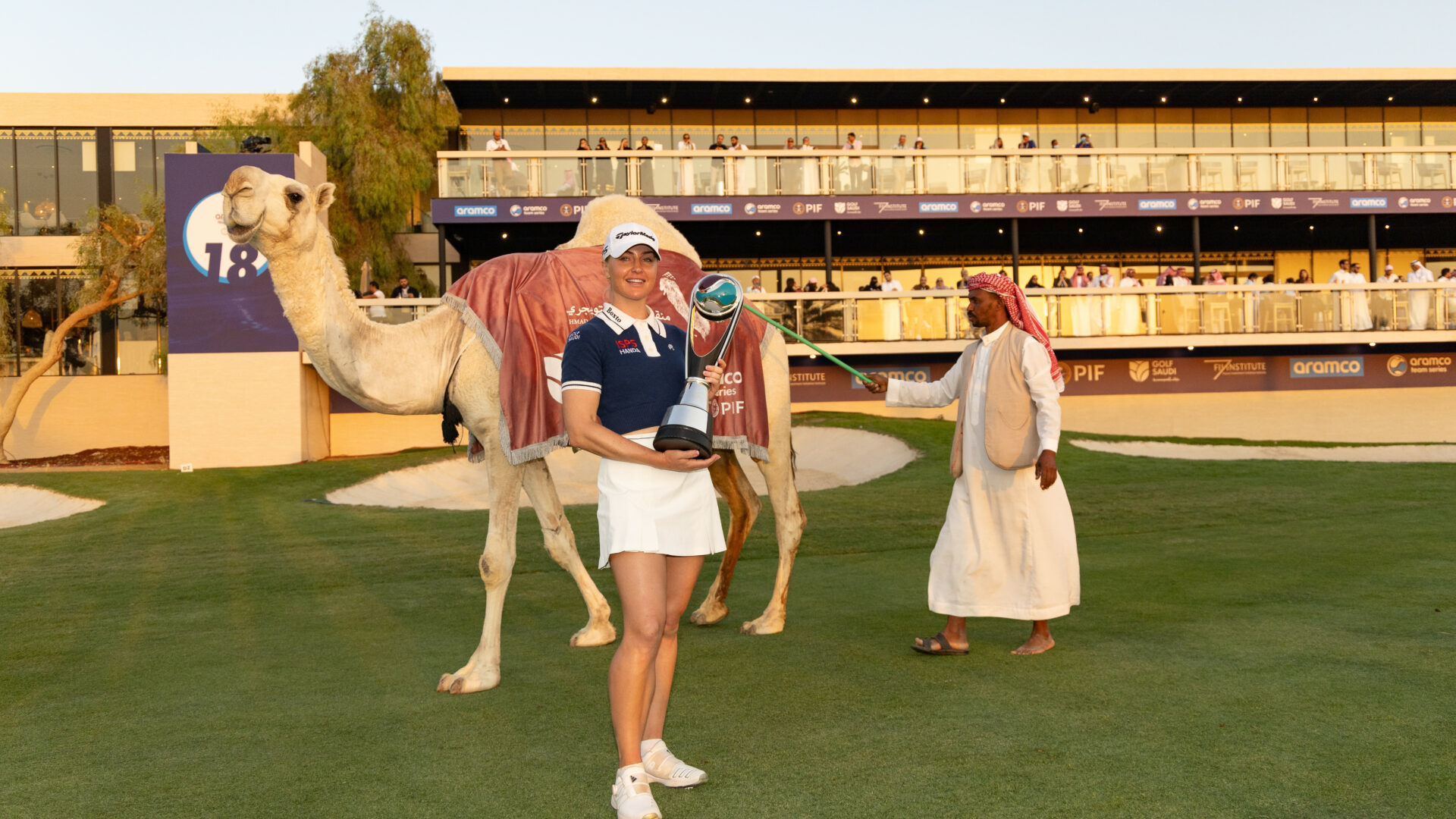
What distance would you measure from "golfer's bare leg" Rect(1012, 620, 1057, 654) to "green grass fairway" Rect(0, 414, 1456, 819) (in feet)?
0.32

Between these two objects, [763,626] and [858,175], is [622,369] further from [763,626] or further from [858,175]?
[858,175]

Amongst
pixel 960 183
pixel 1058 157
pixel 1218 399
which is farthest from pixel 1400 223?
pixel 960 183

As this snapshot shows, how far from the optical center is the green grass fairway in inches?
165

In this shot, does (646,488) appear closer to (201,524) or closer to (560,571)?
(560,571)

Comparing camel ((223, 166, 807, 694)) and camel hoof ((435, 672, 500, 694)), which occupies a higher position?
camel ((223, 166, 807, 694))

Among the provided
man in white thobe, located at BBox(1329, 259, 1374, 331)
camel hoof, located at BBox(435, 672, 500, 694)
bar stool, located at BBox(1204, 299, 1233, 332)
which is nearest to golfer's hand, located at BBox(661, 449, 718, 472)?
camel hoof, located at BBox(435, 672, 500, 694)

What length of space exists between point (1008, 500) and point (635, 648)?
3.34 meters

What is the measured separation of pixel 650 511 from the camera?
159 inches

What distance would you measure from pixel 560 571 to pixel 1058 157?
73.1 feet

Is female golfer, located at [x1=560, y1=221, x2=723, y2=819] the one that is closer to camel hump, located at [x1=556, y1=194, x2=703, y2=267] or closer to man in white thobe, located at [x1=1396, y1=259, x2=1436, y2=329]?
camel hump, located at [x1=556, y1=194, x2=703, y2=267]

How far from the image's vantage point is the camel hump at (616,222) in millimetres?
7727

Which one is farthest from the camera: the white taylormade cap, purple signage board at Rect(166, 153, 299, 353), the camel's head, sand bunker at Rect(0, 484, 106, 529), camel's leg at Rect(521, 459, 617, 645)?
purple signage board at Rect(166, 153, 299, 353)

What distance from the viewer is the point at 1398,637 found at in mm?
6406

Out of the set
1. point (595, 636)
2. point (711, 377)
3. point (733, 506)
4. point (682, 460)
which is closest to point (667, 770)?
point (682, 460)
